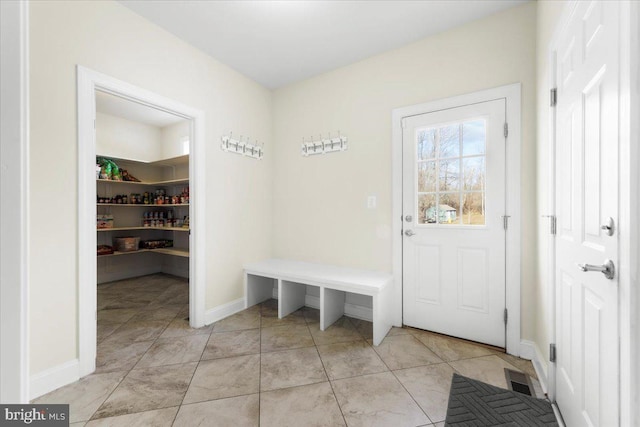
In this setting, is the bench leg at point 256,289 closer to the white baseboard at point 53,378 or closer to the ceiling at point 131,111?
the white baseboard at point 53,378

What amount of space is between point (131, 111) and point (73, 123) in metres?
2.84

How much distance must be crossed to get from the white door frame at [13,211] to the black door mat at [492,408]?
1734mm

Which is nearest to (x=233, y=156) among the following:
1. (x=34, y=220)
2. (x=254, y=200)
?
(x=254, y=200)

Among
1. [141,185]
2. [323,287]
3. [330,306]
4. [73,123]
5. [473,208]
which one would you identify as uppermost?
[73,123]

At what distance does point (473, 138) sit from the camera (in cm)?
225

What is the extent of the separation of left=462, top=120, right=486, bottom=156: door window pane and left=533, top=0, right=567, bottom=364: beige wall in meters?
0.37

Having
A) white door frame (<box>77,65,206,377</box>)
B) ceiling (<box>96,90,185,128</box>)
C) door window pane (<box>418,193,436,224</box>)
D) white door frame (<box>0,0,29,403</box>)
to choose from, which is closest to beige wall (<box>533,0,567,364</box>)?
door window pane (<box>418,193,436,224</box>)

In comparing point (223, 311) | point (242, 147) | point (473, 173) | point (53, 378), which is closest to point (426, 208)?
point (473, 173)

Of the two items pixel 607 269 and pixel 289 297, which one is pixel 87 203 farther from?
pixel 607 269

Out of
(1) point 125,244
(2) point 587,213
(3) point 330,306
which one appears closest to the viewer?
(2) point 587,213

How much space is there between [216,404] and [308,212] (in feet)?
6.61

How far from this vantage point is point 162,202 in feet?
15.0

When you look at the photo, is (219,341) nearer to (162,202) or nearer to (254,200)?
(254,200)

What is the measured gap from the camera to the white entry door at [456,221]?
2.15 m
